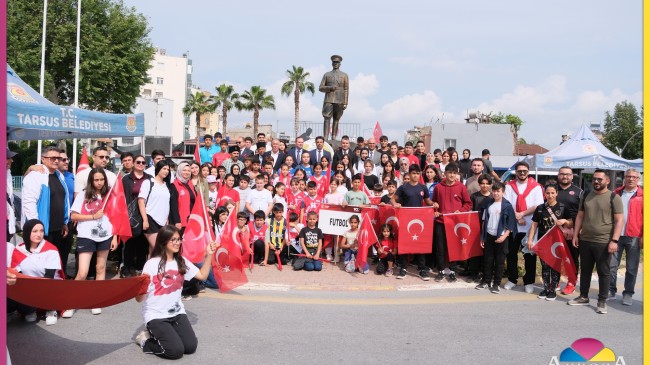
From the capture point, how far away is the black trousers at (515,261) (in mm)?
8836

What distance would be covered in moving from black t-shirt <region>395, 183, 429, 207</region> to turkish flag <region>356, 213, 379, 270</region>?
2.30 feet

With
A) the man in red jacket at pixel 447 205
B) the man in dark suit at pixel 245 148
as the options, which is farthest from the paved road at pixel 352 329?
the man in dark suit at pixel 245 148

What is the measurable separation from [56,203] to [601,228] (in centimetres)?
747

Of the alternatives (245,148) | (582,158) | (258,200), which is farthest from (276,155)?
(582,158)

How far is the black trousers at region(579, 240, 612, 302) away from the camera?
764 centimetres

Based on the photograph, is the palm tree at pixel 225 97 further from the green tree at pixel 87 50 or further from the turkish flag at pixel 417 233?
the turkish flag at pixel 417 233

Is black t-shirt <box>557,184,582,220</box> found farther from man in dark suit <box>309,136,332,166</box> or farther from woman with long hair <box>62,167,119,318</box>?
woman with long hair <box>62,167,119,318</box>

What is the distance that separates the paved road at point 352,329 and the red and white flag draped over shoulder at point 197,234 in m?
0.70

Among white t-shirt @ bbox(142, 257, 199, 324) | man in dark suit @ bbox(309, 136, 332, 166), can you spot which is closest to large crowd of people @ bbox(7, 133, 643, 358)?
white t-shirt @ bbox(142, 257, 199, 324)

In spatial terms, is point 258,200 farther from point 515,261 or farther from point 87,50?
point 87,50

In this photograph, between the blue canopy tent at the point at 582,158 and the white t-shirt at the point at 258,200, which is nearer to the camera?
the white t-shirt at the point at 258,200

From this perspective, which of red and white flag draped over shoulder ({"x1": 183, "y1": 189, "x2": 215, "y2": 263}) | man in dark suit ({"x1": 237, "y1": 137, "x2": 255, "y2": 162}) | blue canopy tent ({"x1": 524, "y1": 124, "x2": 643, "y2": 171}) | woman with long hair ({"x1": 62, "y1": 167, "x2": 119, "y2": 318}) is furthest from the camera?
blue canopy tent ({"x1": 524, "y1": 124, "x2": 643, "y2": 171})

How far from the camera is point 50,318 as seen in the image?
21.2ft

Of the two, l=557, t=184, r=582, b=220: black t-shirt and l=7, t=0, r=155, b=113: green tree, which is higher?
l=7, t=0, r=155, b=113: green tree
